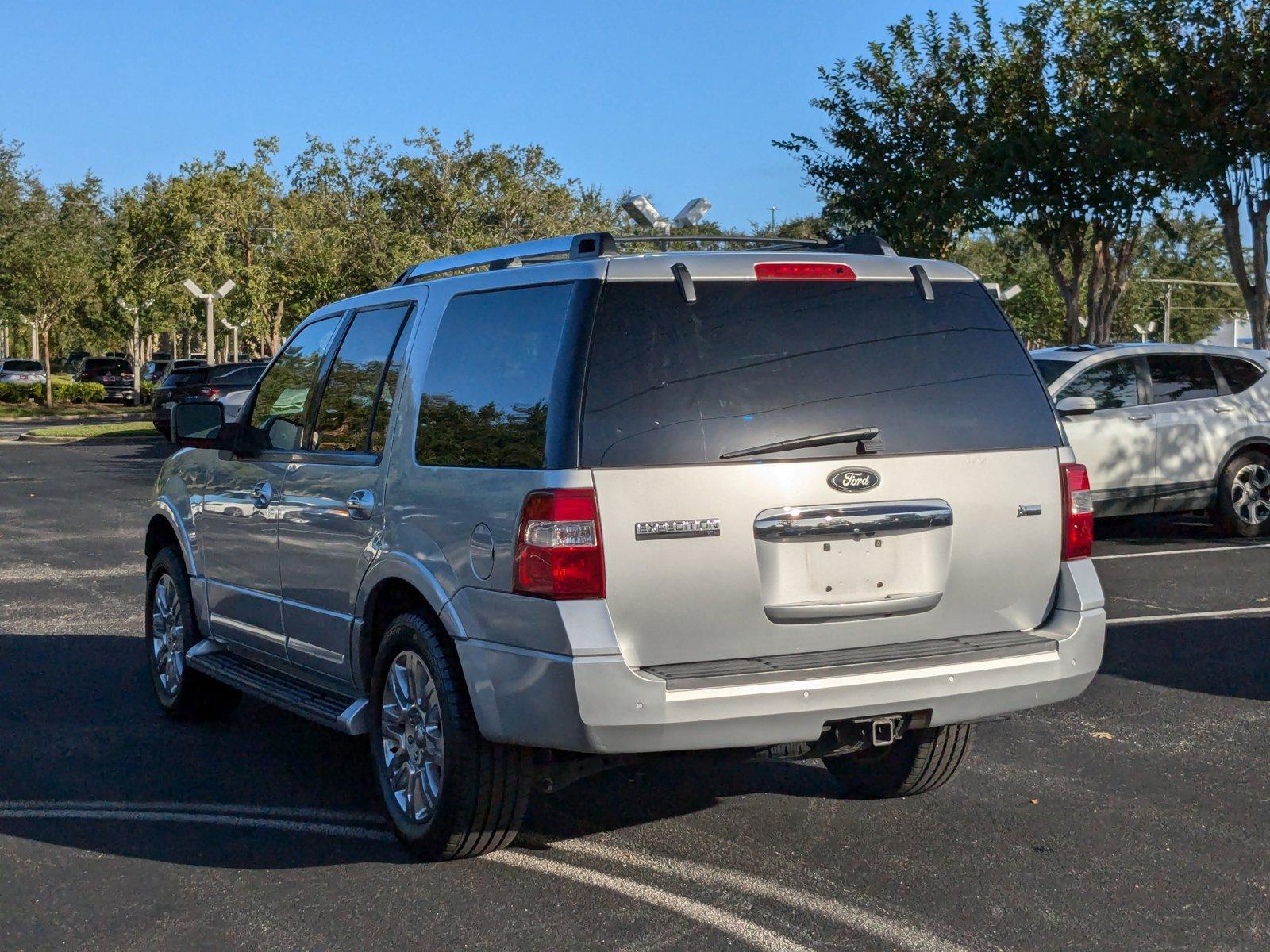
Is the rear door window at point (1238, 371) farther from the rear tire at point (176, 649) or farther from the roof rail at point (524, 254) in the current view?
the roof rail at point (524, 254)

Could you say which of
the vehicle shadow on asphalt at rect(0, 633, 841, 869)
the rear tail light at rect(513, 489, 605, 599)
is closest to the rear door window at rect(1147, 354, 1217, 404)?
the vehicle shadow on asphalt at rect(0, 633, 841, 869)

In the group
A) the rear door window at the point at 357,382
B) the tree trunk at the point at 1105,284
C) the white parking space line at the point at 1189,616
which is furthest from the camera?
the tree trunk at the point at 1105,284

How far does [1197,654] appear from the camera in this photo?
8578mm

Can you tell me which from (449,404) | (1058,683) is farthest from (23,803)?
(1058,683)

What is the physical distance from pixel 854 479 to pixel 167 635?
4.02 metres

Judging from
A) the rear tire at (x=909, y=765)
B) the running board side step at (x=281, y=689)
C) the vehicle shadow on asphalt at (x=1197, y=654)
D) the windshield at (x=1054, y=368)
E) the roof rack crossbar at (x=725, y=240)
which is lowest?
the vehicle shadow on asphalt at (x=1197, y=654)

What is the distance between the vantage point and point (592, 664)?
433 cm

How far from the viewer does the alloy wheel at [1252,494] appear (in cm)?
1409

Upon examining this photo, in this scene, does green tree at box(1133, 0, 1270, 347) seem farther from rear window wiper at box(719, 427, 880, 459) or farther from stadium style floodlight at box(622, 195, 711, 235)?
rear window wiper at box(719, 427, 880, 459)

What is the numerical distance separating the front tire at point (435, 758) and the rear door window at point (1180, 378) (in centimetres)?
1028

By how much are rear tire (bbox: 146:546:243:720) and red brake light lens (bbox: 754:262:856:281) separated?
347cm

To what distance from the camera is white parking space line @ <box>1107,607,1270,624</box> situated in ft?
31.9

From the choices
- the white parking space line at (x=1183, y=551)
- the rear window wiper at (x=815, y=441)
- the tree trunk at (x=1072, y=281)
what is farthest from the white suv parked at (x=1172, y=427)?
the tree trunk at (x=1072, y=281)

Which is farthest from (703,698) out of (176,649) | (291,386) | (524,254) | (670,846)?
(176,649)
